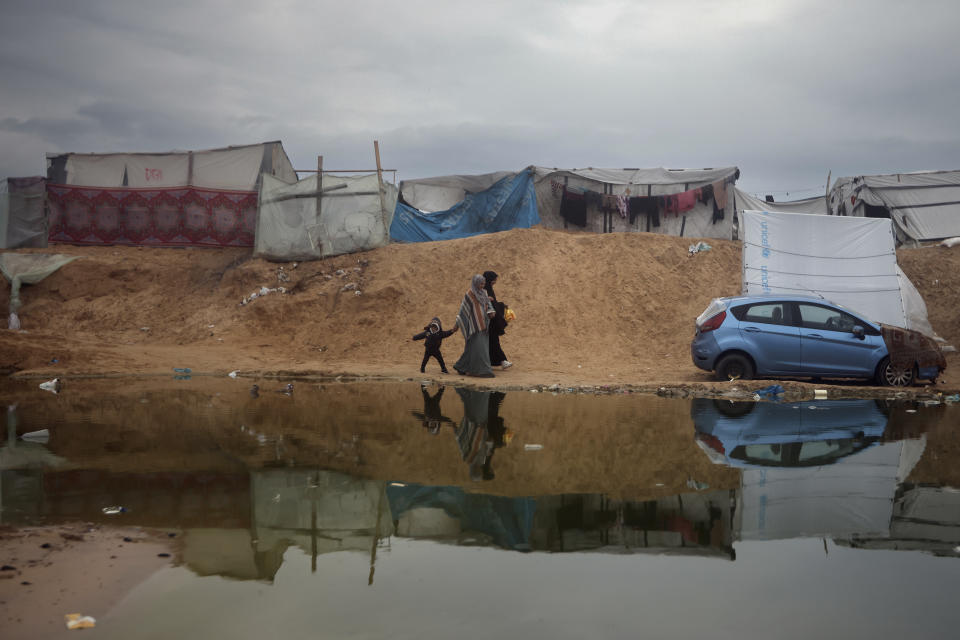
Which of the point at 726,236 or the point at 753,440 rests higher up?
the point at 726,236

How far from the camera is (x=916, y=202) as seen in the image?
86.8 ft

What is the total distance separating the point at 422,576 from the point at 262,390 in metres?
9.26

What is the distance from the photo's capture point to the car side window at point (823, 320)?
43.8ft

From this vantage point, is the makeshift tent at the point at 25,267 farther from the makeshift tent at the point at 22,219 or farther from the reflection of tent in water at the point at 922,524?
the reflection of tent in water at the point at 922,524

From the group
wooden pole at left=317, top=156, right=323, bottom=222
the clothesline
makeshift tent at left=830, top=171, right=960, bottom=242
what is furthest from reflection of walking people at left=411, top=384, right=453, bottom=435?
makeshift tent at left=830, top=171, right=960, bottom=242

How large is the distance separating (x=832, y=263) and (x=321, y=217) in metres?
14.4

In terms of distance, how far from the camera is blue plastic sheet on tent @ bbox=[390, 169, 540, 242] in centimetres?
2466

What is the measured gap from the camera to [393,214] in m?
24.3

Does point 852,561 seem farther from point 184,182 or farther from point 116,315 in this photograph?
point 184,182

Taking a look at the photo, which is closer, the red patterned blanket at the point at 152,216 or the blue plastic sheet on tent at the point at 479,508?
the blue plastic sheet on tent at the point at 479,508

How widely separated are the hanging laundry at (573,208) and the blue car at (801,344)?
1295 cm

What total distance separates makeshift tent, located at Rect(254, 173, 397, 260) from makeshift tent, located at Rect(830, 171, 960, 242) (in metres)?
17.0

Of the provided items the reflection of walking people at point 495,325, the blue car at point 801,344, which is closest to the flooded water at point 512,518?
the blue car at point 801,344

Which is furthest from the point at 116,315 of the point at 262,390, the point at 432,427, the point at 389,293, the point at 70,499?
the point at 70,499
